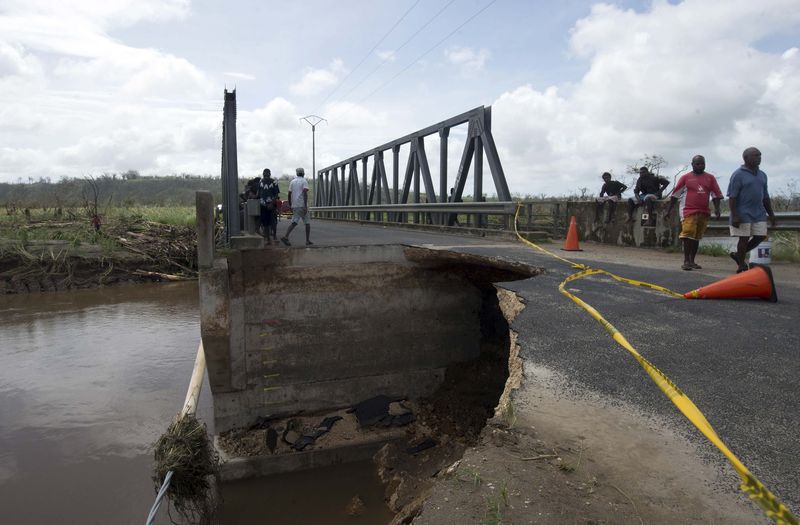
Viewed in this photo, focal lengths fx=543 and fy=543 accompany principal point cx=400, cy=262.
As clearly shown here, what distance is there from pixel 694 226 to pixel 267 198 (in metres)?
6.70

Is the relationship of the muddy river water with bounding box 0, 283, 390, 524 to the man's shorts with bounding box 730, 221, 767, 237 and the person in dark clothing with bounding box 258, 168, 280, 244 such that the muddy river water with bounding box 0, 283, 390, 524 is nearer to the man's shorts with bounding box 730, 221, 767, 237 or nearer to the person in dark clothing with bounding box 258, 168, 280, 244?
the person in dark clothing with bounding box 258, 168, 280, 244

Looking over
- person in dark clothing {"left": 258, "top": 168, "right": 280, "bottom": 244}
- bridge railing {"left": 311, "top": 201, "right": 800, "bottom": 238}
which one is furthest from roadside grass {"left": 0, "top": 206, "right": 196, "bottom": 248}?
person in dark clothing {"left": 258, "top": 168, "right": 280, "bottom": 244}

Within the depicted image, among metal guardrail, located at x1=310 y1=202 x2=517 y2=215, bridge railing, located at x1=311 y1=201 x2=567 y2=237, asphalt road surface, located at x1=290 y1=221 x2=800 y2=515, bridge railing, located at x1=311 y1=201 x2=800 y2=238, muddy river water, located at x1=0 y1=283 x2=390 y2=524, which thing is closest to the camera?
asphalt road surface, located at x1=290 y1=221 x2=800 y2=515

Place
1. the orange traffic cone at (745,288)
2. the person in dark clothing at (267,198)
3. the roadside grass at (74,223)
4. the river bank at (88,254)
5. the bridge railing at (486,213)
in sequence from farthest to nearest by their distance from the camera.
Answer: the roadside grass at (74,223), the river bank at (88,254), the bridge railing at (486,213), the person in dark clothing at (267,198), the orange traffic cone at (745,288)

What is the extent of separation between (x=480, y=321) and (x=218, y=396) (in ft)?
12.9

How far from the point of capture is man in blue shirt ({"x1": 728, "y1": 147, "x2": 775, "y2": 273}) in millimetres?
7180

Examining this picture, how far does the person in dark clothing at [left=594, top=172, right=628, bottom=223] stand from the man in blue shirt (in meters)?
4.16

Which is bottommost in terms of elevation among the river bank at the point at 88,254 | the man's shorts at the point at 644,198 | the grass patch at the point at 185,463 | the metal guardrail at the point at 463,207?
the grass patch at the point at 185,463

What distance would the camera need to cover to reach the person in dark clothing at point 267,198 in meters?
9.27

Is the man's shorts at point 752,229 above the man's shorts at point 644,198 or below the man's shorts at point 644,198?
below

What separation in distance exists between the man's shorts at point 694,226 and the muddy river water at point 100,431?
5561 mm

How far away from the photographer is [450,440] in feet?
22.9

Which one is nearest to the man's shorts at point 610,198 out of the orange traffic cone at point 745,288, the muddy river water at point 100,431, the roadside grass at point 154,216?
the orange traffic cone at point 745,288

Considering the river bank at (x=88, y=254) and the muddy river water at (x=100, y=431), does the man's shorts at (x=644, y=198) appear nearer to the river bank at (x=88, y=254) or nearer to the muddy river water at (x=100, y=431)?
the muddy river water at (x=100, y=431)
